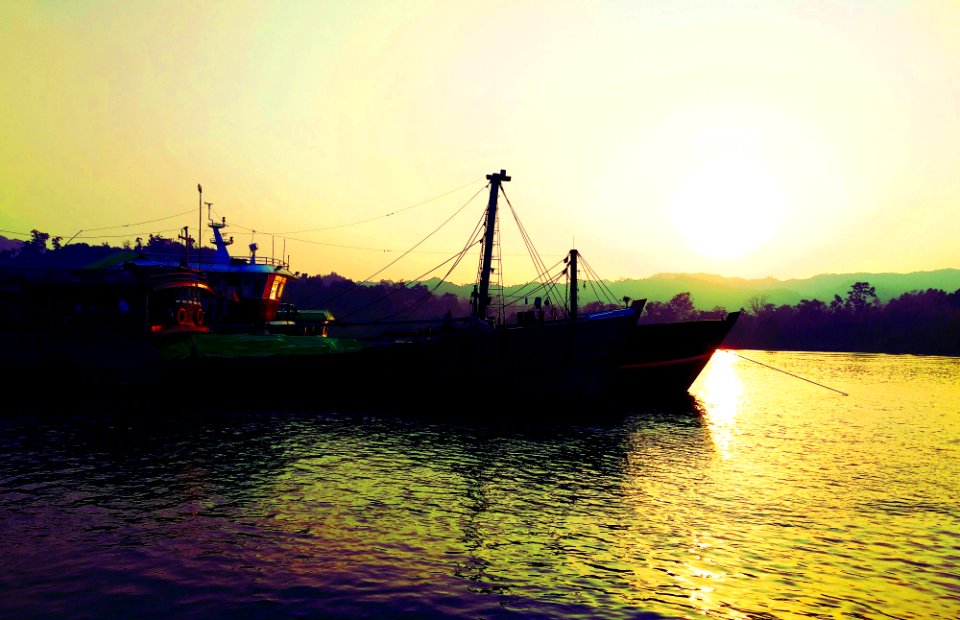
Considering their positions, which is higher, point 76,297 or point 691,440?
point 76,297

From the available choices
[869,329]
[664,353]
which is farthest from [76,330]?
[869,329]

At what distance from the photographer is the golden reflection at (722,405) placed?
3282cm

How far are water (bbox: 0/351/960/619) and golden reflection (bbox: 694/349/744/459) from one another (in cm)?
82

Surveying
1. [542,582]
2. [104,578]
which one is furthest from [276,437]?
[542,582]

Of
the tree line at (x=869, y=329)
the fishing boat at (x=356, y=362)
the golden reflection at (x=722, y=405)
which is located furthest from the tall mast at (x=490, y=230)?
the tree line at (x=869, y=329)

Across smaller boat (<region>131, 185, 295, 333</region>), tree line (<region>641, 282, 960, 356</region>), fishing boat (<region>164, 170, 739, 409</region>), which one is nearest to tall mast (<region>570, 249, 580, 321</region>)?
fishing boat (<region>164, 170, 739, 409</region>)

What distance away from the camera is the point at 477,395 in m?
38.8

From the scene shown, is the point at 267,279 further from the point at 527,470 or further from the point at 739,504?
the point at 739,504

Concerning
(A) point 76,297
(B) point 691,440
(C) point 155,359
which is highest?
(A) point 76,297

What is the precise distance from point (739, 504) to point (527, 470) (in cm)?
732

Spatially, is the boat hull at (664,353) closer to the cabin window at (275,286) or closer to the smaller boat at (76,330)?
the cabin window at (275,286)

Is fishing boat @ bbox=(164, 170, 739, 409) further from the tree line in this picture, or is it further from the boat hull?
the tree line

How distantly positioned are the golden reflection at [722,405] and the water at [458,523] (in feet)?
2.70

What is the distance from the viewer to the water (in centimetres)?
1225
